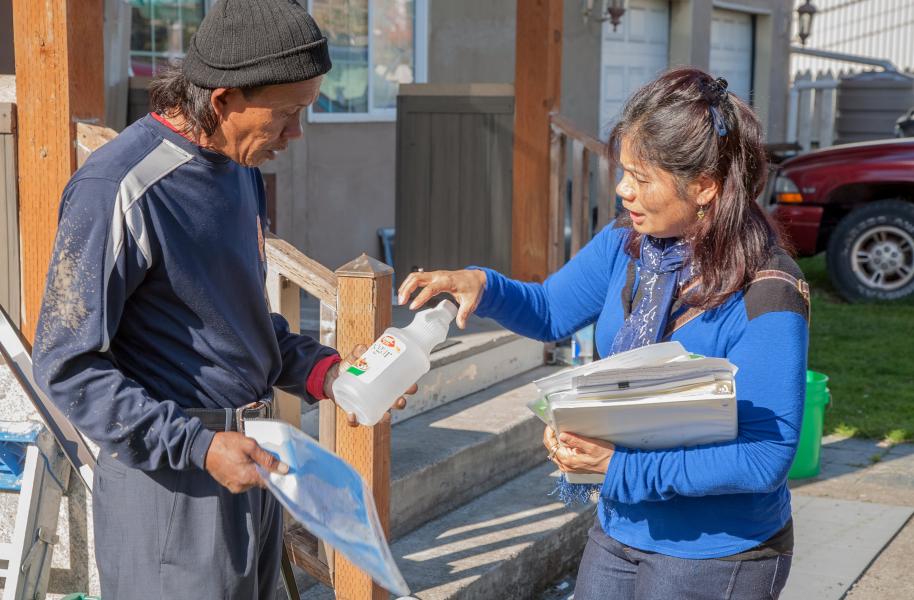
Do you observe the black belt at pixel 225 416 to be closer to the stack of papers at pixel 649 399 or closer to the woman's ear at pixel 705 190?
the stack of papers at pixel 649 399

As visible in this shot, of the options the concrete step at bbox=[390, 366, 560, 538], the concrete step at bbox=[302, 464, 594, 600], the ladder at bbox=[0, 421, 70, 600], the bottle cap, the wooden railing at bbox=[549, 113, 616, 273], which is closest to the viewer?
the bottle cap

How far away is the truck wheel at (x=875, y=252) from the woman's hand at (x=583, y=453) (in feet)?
31.0

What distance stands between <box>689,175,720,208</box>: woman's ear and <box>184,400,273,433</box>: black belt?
107 centimetres

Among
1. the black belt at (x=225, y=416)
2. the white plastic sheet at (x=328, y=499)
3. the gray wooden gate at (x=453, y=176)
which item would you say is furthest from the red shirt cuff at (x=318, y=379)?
the gray wooden gate at (x=453, y=176)

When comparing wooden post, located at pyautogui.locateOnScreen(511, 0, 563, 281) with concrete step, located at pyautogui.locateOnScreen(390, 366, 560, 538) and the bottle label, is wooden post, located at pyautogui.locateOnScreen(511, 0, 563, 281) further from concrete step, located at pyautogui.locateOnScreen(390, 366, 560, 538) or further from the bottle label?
the bottle label

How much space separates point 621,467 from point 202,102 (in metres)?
1.16

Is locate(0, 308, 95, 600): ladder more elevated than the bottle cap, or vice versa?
the bottle cap

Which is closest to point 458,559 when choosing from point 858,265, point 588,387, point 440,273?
point 440,273

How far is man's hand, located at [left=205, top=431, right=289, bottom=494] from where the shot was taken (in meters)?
2.21

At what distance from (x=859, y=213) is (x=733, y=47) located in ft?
21.2

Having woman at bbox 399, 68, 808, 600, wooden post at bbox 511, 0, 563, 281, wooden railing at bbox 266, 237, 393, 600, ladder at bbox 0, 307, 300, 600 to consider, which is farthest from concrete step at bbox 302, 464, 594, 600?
wooden post at bbox 511, 0, 563, 281

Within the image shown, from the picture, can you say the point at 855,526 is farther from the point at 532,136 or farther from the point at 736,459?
the point at 736,459

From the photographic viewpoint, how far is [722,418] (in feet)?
7.48

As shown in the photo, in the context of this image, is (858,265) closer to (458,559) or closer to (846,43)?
(458,559)
